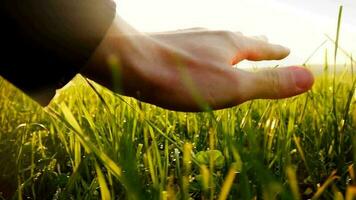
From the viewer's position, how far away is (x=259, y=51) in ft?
5.54

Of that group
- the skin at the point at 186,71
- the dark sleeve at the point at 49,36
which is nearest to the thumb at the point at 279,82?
the skin at the point at 186,71

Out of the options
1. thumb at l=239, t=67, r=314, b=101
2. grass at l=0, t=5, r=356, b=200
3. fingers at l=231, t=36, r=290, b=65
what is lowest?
grass at l=0, t=5, r=356, b=200

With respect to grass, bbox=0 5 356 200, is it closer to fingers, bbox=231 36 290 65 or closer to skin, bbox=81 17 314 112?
skin, bbox=81 17 314 112

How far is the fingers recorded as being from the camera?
1646mm

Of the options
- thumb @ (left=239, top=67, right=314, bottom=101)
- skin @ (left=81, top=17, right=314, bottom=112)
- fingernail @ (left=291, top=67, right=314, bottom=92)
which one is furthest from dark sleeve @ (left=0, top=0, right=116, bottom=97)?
fingernail @ (left=291, top=67, right=314, bottom=92)

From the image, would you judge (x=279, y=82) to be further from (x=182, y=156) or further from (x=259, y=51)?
(x=182, y=156)

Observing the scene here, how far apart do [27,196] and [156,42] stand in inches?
19.6

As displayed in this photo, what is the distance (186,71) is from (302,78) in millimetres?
393

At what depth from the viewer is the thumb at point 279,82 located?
149cm

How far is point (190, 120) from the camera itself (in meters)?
1.95

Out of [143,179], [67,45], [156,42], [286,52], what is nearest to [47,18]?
[67,45]

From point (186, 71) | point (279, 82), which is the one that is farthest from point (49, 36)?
point (279, 82)

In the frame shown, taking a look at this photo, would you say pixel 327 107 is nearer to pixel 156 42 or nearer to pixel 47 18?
pixel 156 42

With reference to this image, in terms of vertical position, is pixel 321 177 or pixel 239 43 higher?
pixel 239 43
